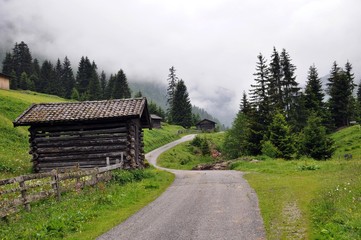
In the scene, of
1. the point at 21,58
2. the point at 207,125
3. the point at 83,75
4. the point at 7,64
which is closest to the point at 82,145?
the point at 207,125

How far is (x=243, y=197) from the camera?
13.8m

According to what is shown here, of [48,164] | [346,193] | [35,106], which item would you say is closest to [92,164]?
[48,164]

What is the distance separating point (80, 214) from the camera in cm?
1087

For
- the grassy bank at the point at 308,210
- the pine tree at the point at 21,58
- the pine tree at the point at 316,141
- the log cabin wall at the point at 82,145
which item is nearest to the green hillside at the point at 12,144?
the log cabin wall at the point at 82,145

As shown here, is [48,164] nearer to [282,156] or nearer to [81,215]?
[81,215]

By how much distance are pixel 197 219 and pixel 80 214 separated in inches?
156

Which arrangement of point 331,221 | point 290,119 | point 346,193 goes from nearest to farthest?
point 331,221 < point 346,193 < point 290,119

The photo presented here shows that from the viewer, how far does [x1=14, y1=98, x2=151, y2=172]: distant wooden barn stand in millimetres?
22406

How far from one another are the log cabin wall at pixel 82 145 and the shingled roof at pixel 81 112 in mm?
875

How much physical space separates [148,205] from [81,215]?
9.83ft

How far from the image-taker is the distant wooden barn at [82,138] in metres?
22.4

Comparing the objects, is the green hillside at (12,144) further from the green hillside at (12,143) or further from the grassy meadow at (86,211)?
the grassy meadow at (86,211)

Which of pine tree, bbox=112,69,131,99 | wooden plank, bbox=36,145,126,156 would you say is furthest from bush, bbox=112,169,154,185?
pine tree, bbox=112,69,131,99

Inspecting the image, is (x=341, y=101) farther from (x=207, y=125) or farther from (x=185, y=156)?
(x=207, y=125)
